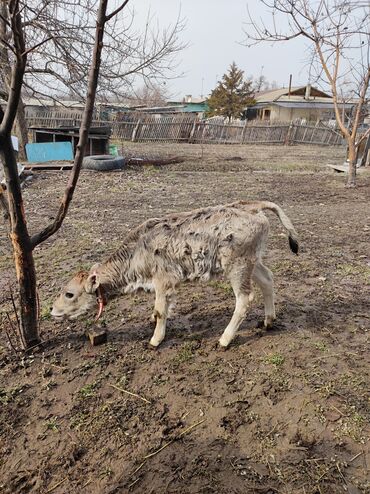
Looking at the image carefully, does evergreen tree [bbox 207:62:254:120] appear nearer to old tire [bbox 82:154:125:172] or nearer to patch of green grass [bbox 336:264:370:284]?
old tire [bbox 82:154:125:172]

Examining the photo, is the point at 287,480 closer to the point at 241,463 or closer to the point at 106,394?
the point at 241,463

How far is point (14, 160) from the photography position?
3611 millimetres

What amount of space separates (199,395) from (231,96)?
50.6 meters

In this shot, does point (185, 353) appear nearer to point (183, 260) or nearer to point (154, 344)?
point (154, 344)

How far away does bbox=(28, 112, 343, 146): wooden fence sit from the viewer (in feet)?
97.3

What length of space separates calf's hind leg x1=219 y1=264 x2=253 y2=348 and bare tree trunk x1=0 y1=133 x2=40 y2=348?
7.08ft

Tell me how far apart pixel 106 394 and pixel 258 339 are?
1.89 meters

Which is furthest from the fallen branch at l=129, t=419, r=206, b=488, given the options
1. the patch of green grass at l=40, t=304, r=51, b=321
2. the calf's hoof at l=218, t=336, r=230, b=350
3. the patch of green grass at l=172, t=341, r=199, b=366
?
the patch of green grass at l=40, t=304, r=51, b=321

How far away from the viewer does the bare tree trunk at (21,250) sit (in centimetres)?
352

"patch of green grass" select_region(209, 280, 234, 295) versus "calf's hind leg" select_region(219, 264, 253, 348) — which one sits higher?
"calf's hind leg" select_region(219, 264, 253, 348)

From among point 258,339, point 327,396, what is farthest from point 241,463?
point 258,339

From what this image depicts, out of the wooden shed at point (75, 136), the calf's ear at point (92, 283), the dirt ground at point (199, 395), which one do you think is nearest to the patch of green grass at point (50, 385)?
the dirt ground at point (199, 395)

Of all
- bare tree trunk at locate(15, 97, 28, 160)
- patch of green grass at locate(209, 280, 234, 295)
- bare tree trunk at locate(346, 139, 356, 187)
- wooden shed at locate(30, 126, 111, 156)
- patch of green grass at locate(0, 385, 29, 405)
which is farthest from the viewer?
wooden shed at locate(30, 126, 111, 156)

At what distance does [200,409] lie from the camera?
135 inches
